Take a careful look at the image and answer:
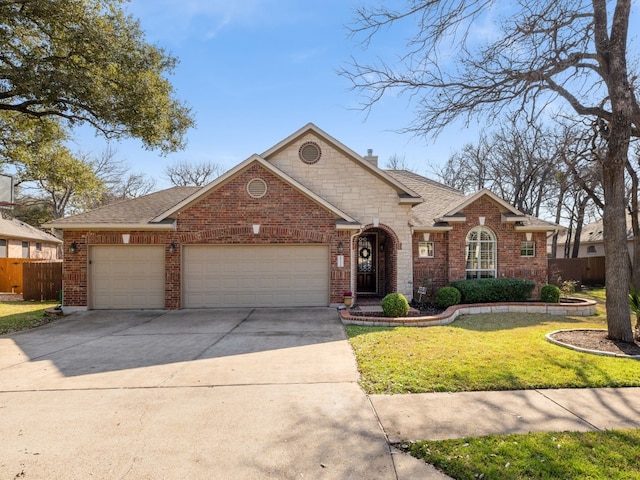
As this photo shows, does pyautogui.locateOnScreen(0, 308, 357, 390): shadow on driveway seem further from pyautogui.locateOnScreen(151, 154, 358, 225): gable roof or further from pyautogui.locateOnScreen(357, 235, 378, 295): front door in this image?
pyautogui.locateOnScreen(357, 235, 378, 295): front door

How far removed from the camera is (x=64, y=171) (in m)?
15.6

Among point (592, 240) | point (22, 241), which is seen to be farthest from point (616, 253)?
point (22, 241)

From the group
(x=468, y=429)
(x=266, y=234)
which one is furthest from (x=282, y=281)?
(x=468, y=429)

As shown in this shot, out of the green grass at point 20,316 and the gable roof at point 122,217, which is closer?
the green grass at point 20,316

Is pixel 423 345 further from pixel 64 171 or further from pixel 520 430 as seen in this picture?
pixel 64 171

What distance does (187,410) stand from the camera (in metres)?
4.60

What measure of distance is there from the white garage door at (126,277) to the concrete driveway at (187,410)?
371cm

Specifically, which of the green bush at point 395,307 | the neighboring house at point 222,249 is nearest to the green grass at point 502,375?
the green bush at point 395,307

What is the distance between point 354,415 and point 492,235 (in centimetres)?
1217

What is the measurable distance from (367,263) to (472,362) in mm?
9541

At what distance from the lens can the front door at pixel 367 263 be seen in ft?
51.7

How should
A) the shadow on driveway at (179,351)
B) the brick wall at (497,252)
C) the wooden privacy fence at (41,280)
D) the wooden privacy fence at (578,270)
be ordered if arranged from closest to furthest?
the shadow on driveway at (179,351) → the brick wall at (497,252) → the wooden privacy fence at (41,280) → the wooden privacy fence at (578,270)

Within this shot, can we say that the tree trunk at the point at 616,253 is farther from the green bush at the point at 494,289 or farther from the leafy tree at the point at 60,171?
the leafy tree at the point at 60,171

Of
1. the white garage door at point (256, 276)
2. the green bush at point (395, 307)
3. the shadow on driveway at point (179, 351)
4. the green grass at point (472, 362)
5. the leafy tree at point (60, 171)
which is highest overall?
the leafy tree at point (60, 171)
